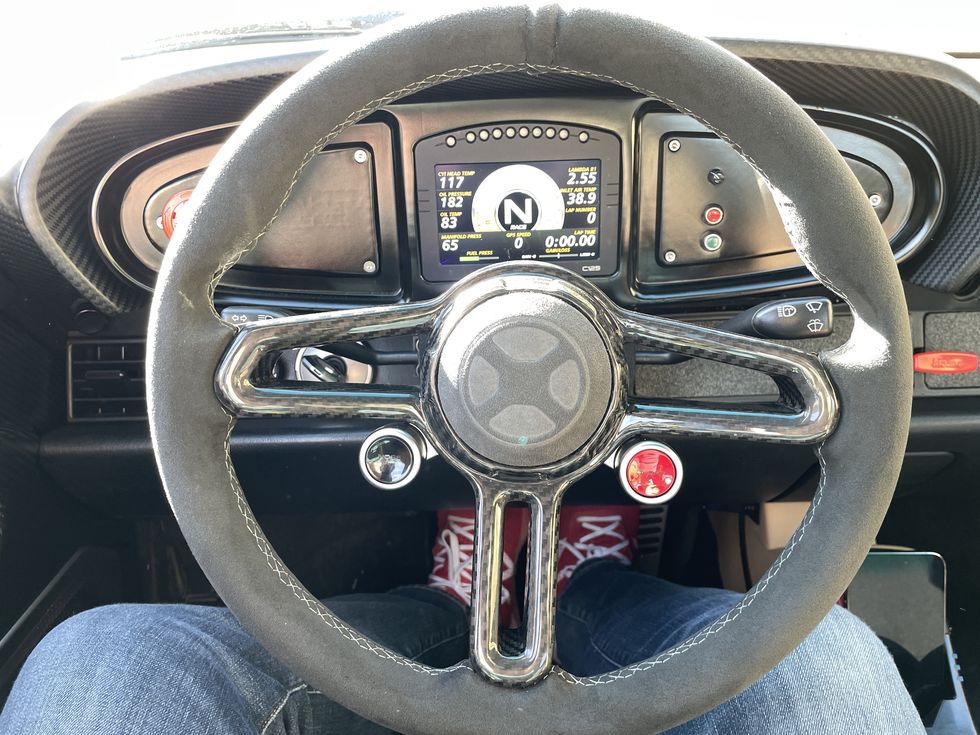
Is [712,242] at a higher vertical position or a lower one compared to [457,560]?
higher

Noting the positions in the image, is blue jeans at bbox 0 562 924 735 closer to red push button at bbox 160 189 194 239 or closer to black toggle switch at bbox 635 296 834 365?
black toggle switch at bbox 635 296 834 365

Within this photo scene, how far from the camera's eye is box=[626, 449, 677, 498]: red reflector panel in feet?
2.71

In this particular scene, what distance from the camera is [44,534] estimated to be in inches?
48.6

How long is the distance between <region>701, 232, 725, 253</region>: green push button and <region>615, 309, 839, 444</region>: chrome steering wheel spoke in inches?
14.1

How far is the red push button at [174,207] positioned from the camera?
1.06 metres

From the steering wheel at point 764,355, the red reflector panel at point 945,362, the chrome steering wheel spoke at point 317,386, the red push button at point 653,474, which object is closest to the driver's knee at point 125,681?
the steering wheel at point 764,355

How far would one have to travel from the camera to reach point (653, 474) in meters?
0.84

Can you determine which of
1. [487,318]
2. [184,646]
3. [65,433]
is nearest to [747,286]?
[487,318]

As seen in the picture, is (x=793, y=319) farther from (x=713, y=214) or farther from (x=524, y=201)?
(x=524, y=201)

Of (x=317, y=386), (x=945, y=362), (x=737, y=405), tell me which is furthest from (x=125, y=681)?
(x=945, y=362)

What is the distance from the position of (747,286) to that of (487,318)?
1.74 ft

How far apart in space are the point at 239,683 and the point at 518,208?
633 mm

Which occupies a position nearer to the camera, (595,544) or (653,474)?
(653,474)

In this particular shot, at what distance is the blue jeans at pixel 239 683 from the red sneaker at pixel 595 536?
47 centimetres
